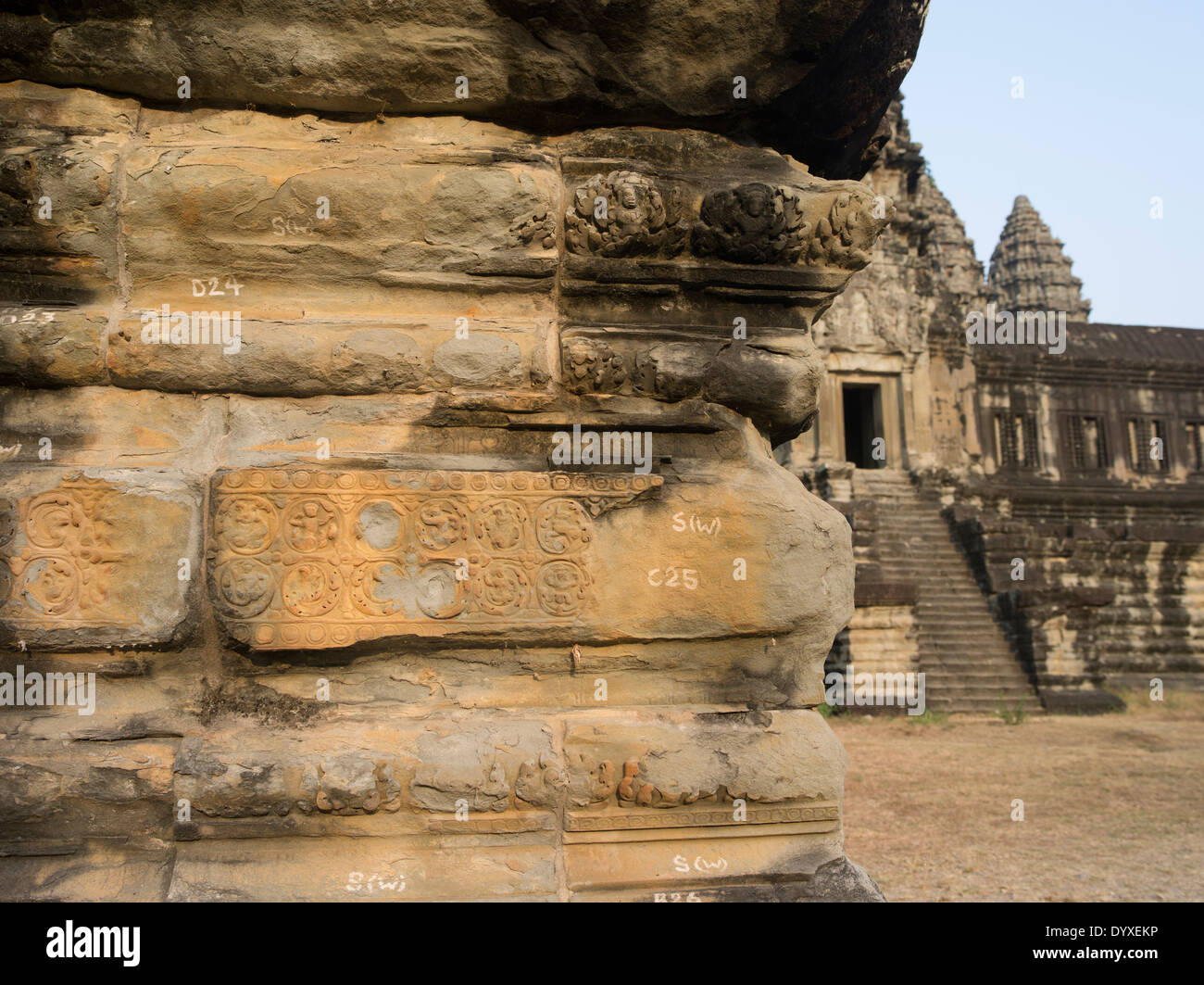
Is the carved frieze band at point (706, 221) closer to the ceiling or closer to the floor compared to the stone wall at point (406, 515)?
closer to the ceiling

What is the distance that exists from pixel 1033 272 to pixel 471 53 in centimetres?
3835

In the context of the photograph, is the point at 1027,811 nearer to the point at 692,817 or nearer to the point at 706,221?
the point at 692,817

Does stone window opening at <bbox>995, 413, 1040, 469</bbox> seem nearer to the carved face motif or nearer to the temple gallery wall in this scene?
the temple gallery wall

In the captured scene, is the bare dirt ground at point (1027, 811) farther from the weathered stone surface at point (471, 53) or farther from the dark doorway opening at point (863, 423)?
the dark doorway opening at point (863, 423)

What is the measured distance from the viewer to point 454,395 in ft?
8.20

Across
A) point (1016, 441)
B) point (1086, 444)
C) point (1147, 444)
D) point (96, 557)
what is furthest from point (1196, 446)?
point (96, 557)

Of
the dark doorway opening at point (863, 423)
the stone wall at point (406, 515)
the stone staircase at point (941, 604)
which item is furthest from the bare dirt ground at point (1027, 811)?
the dark doorway opening at point (863, 423)

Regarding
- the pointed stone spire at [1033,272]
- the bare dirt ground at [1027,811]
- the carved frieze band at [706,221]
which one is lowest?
the bare dirt ground at [1027,811]

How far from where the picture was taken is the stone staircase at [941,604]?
14.5 m

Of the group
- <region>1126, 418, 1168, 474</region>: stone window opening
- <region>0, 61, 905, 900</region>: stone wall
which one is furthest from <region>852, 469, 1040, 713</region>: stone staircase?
<region>0, 61, 905, 900</region>: stone wall

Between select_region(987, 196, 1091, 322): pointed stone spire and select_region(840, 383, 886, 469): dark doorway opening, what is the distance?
1623cm

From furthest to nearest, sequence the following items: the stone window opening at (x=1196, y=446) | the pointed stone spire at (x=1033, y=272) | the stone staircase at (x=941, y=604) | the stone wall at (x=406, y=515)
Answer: the pointed stone spire at (x=1033, y=272), the stone window opening at (x=1196, y=446), the stone staircase at (x=941, y=604), the stone wall at (x=406, y=515)

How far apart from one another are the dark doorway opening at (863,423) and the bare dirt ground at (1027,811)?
9.07 meters

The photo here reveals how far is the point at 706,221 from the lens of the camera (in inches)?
102
